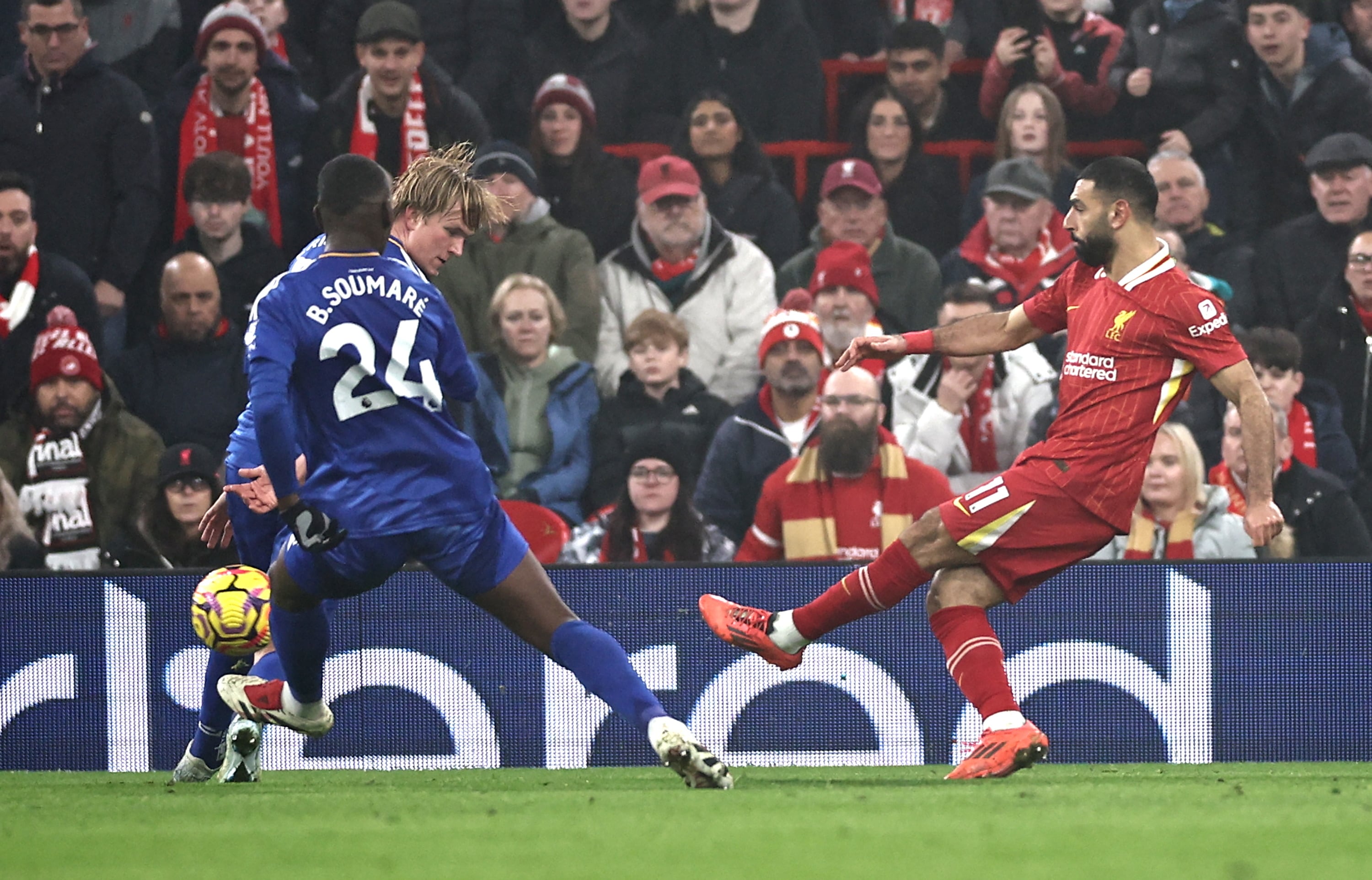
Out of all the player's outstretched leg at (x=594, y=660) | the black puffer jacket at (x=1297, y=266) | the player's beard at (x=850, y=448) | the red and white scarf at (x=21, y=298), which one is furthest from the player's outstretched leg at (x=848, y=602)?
the red and white scarf at (x=21, y=298)

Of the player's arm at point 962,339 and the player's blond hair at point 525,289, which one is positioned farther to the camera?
the player's blond hair at point 525,289

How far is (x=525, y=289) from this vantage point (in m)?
9.92

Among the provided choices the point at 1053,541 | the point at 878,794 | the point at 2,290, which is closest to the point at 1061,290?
the point at 1053,541

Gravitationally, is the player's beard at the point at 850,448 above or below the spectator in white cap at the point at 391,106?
below

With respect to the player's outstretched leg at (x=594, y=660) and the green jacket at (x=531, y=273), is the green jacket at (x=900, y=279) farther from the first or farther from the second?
the player's outstretched leg at (x=594, y=660)

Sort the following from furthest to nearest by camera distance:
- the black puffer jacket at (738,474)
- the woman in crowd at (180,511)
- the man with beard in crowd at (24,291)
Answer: the man with beard in crowd at (24,291) < the black puffer jacket at (738,474) < the woman in crowd at (180,511)

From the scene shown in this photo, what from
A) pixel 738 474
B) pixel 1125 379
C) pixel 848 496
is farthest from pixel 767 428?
pixel 1125 379

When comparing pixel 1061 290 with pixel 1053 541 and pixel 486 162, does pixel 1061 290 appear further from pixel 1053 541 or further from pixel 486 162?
pixel 486 162

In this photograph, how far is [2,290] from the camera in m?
10.0

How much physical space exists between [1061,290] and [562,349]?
4.26m

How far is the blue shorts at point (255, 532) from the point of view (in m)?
6.39

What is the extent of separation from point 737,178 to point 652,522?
220 centimetres

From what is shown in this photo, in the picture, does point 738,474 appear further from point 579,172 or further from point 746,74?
point 746,74

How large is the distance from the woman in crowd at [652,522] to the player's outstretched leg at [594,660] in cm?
380
